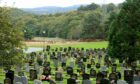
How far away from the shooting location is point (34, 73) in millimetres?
30125

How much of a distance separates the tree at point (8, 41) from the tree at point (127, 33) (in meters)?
13.8

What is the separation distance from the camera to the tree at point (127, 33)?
128ft

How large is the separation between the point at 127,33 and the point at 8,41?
14.9 meters

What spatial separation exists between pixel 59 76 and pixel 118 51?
10.9m

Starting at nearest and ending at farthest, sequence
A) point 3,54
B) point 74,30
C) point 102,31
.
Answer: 1. point 3,54
2. point 102,31
3. point 74,30

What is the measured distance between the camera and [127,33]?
3912 centimetres

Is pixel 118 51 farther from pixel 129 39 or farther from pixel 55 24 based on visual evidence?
pixel 55 24

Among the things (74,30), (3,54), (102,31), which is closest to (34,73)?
(3,54)

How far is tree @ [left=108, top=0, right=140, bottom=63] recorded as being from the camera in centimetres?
3888

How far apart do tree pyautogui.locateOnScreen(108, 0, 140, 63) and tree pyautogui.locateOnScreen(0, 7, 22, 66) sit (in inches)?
543

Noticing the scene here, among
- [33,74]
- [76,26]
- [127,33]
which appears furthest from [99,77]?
[76,26]

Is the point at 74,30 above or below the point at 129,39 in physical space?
below

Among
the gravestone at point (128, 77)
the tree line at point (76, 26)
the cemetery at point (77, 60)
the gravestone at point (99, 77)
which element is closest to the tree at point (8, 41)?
the cemetery at point (77, 60)

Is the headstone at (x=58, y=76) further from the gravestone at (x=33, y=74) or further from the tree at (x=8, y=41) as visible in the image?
the tree at (x=8, y=41)
